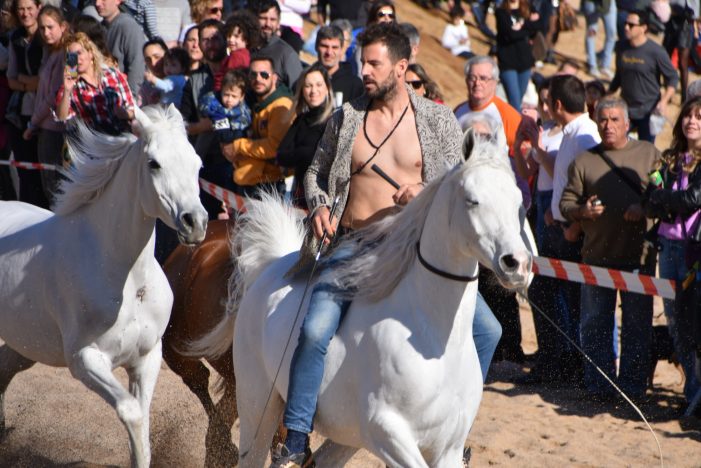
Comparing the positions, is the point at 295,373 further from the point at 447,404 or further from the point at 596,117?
the point at 596,117

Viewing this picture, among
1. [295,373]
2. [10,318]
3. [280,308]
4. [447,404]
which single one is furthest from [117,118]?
[447,404]

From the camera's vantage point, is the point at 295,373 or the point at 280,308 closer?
the point at 295,373

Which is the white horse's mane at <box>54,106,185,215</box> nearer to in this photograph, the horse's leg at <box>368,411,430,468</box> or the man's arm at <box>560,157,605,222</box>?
the horse's leg at <box>368,411,430,468</box>

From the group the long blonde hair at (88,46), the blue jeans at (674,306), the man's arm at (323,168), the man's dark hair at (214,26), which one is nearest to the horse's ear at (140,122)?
the man's arm at (323,168)

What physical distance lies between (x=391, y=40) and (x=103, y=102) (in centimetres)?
323

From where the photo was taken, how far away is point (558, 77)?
7.93m

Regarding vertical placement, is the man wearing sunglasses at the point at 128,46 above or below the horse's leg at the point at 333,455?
below

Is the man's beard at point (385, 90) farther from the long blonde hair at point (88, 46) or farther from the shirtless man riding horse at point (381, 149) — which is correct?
the long blonde hair at point (88, 46)

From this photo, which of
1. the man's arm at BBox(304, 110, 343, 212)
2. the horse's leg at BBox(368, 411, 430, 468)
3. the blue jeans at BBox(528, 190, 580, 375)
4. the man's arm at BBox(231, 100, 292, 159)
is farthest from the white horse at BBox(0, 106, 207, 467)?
the blue jeans at BBox(528, 190, 580, 375)

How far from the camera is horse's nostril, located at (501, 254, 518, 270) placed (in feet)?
12.0

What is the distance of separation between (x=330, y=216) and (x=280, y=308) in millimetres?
483

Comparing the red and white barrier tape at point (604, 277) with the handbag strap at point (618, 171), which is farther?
the handbag strap at point (618, 171)

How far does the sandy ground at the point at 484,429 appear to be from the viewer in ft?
21.3

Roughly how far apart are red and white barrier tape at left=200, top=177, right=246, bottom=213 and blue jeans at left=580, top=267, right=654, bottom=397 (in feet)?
9.33
